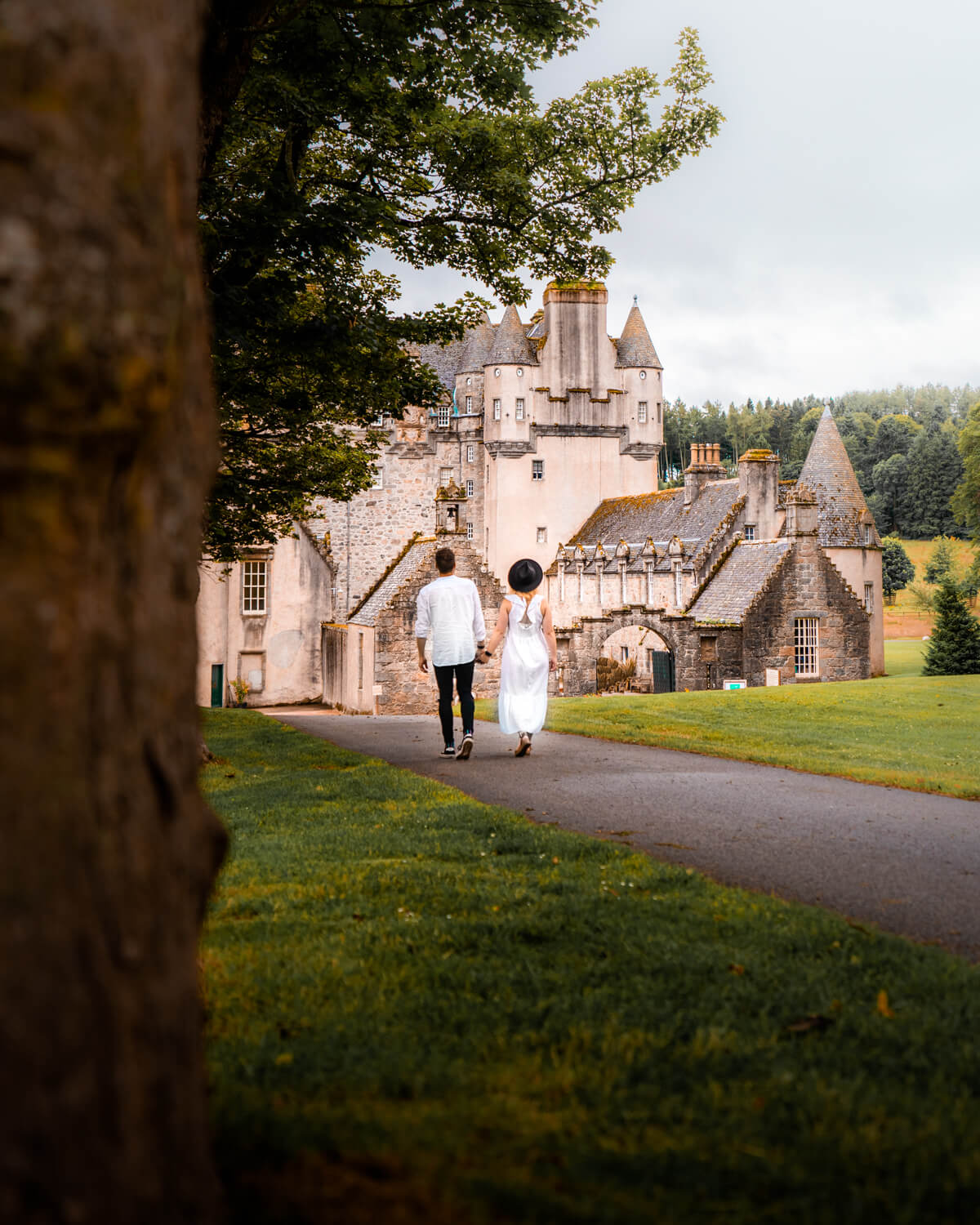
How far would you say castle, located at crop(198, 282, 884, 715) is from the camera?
36438 mm

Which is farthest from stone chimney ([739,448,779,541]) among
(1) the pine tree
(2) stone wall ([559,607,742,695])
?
(2) stone wall ([559,607,742,695])

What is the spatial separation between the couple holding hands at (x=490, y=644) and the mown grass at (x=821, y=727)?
100 inches

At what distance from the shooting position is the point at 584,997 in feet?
13.4

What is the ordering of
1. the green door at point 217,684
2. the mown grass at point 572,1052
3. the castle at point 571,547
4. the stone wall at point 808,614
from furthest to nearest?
the green door at point 217,684
the stone wall at point 808,614
the castle at point 571,547
the mown grass at point 572,1052

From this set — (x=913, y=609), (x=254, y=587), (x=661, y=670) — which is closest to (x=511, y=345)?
(x=661, y=670)

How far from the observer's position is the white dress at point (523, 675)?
41.0 feet

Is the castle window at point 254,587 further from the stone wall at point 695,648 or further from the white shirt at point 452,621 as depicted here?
the white shirt at point 452,621

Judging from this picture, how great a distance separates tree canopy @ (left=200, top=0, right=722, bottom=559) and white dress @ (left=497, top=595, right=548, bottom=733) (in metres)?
3.74

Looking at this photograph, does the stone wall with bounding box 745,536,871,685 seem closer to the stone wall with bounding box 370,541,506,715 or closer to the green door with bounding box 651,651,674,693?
the green door with bounding box 651,651,674,693

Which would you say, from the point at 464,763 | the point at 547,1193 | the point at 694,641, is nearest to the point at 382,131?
the point at 464,763

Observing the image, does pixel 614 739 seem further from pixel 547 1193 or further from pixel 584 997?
pixel 547 1193

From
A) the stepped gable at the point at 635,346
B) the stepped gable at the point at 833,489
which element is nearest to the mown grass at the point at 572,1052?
the stepped gable at the point at 833,489

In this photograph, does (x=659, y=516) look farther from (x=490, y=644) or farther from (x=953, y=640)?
(x=490, y=644)

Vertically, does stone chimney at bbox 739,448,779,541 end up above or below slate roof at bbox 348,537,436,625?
above
